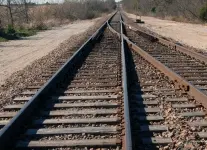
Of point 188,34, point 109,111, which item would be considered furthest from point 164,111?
point 188,34

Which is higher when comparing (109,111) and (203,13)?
(203,13)

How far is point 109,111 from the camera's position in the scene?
557 cm

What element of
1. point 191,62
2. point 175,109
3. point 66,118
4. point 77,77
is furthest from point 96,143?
point 191,62

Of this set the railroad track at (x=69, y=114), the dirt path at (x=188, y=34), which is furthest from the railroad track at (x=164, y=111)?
the dirt path at (x=188, y=34)

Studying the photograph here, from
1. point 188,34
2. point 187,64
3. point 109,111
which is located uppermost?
point 109,111

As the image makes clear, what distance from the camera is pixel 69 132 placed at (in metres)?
4.72

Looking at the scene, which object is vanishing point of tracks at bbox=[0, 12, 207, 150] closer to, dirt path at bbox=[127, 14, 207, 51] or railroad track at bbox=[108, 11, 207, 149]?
railroad track at bbox=[108, 11, 207, 149]

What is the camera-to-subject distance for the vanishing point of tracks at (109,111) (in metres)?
4.38

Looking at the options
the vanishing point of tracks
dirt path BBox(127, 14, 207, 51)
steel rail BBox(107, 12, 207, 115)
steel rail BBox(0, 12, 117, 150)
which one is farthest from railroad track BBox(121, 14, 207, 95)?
dirt path BBox(127, 14, 207, 51)

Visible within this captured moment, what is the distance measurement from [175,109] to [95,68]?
4.19 m

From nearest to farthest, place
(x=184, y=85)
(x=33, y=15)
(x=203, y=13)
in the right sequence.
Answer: (x=184, y=85) < (x=203, y=13) < (x=33, y=15)

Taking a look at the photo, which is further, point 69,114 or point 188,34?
point 188,34

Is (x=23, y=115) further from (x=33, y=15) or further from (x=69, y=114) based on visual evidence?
(x=33, y=15)

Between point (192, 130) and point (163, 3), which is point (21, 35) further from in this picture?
point (163, 3)
